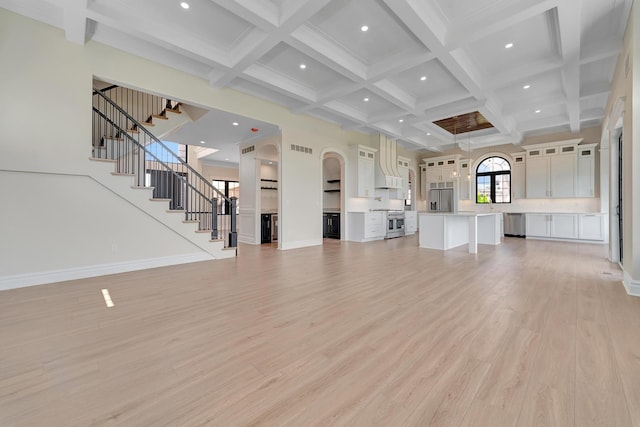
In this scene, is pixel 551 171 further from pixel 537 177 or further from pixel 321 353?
pixel 321 353

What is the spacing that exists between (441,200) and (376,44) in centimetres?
807

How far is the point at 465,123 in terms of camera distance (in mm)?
8164

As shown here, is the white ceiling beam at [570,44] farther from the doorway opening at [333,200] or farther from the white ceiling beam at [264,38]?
the doorway opening at [333,200]

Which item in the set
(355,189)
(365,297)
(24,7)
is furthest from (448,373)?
(355,189)

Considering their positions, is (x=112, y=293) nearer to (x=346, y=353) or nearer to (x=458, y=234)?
(x=346, y=353)

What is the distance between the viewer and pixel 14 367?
1724mm

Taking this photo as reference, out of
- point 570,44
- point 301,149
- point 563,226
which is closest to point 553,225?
point 563,226

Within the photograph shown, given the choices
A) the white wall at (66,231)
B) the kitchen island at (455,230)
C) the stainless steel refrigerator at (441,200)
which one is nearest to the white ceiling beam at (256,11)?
the white wall at (66,231)

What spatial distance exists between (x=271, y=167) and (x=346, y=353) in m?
7.64

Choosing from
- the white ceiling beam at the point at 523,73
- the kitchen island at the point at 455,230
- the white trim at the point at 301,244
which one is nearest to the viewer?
the white ceiling beam at the point at 523,73

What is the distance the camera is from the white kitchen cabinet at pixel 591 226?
7.63 meters

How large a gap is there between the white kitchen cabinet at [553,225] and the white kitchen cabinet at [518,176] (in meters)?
0.98

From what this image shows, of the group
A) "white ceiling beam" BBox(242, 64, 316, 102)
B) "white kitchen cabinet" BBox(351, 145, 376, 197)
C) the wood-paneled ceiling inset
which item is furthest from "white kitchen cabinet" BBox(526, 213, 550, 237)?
"white ceiling beam" BBox(242, 64, 316, 102)

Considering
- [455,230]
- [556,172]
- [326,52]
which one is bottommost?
[455,230]
